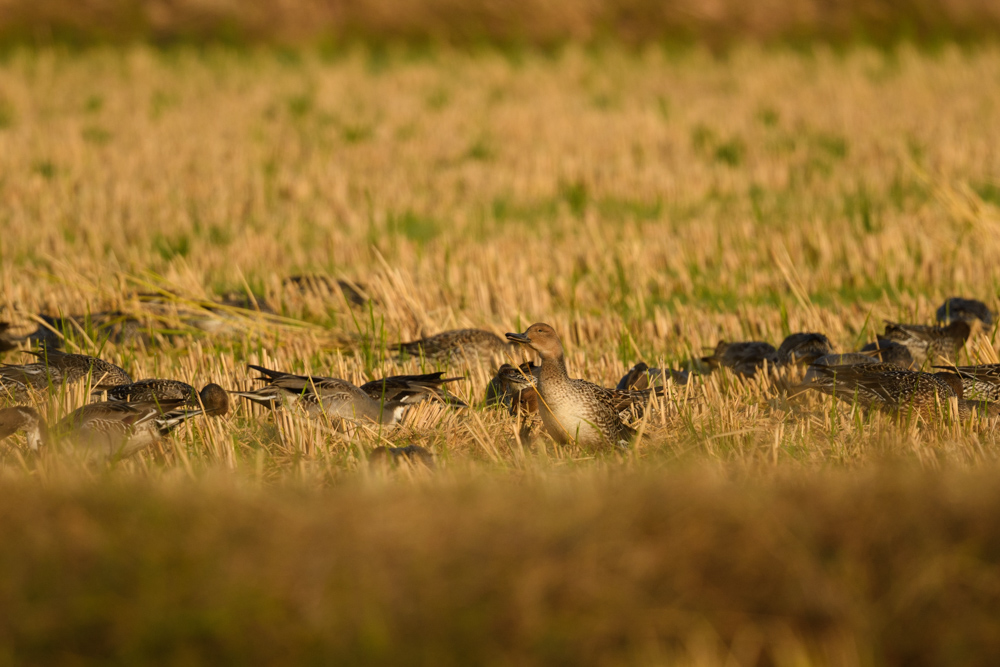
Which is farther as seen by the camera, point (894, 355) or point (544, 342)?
point (894, 355)

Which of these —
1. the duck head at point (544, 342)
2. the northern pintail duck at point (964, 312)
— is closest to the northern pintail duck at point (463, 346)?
the duck head at point (544, 342)

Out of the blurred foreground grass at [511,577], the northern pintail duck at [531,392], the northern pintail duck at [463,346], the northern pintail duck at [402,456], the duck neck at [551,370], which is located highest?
the northern pintail duck at [463,346]

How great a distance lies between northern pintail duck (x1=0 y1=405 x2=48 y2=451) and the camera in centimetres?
435

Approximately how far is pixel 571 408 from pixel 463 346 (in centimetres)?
196

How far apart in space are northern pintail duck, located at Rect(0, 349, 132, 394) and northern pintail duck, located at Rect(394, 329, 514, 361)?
6.03 feet

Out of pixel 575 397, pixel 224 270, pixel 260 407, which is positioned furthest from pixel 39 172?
pixel 575 397

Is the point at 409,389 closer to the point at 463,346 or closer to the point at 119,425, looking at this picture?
the point at 463,346

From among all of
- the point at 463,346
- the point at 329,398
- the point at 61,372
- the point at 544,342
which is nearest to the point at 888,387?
the point at 544,342

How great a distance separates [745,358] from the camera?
609 centimetres

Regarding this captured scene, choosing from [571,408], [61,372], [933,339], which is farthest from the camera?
[933,339]

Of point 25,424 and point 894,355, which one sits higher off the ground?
point 25,424

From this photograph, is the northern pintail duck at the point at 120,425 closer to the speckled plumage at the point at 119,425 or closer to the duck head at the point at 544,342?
the speckled plumage at the point at 119,425

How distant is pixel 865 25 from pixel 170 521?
85.9 ft

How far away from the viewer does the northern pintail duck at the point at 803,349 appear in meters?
5.85
